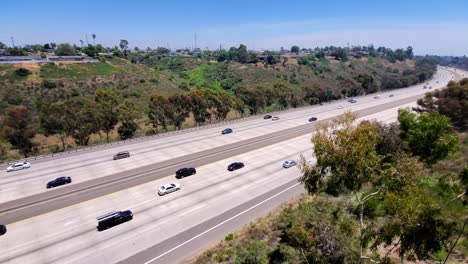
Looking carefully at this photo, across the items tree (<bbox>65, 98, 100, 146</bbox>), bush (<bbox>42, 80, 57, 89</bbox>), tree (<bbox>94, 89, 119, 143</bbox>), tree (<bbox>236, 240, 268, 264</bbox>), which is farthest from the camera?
bush (<bbox>42, 80, 57, 89</bbox>)

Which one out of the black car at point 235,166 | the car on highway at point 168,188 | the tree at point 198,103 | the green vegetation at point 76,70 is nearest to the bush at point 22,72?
the green vegetation at point 76,70

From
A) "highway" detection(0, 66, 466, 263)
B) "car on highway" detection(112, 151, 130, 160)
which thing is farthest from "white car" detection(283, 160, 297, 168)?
"car on highway" detection(112, 151, 130, 160)

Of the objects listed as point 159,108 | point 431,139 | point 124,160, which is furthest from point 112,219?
point 159,108

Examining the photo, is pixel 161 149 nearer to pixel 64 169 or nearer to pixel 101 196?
pixel 64 169

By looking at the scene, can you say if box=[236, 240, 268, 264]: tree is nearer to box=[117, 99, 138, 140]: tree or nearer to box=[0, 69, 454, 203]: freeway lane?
box=[0, 69, 454, 203]: freeway lane

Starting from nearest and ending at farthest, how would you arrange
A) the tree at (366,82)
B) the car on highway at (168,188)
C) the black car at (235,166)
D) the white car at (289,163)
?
the car on highway at (168,188)
the black car at (235,166)
the white car at (289,163)
the tree at (366,82)

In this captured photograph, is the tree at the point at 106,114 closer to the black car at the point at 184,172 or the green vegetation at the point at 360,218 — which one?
the black car at the point at 184,172
